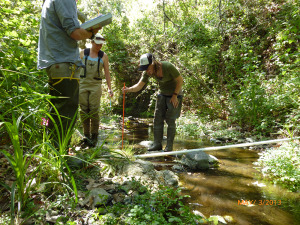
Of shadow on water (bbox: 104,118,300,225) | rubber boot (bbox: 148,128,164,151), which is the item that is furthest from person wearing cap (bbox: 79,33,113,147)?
shadow on water (bbox: 104,118,300,225)

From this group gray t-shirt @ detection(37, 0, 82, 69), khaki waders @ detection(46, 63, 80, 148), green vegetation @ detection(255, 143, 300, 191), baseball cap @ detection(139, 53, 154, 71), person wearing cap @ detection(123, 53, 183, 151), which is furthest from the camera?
person wearing cap @ detection(123, 53, 183, 151)

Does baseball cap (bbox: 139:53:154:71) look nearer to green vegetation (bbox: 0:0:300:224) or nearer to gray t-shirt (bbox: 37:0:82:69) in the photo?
green vegetation (bbox: 0:0:300:224)

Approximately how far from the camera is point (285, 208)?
2447 mm

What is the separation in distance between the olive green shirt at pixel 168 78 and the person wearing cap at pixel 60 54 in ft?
6.78

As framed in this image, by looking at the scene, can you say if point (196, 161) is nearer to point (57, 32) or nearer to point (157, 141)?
point (157, 141)

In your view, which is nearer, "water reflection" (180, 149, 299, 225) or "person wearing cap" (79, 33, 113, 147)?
"water reflection" (180, 149, 299, 225)

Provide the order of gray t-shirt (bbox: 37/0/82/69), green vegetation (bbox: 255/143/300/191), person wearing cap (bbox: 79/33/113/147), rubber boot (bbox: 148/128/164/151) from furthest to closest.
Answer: rubber boot (bbox: 148/128/164/151) < person wearing cap (bbox: 79/33/113/147) < green vegetation (bbox: 255/143/300/191) < gray t-shirt (bbox: 37/0/82/69)

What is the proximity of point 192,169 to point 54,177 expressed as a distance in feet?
7.79

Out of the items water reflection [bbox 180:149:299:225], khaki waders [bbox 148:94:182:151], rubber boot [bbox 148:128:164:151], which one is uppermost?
khaki waders [bbox 148:94:182:151]

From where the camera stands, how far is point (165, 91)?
4547 mm

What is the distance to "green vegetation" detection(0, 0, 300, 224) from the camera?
6.91 ft

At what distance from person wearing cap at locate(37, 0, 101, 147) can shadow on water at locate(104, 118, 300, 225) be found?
1.79m

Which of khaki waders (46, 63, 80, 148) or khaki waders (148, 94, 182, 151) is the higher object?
khaki waders (46, 63, 80, 148)

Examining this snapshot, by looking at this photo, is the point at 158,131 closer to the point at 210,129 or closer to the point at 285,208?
the point at 285,208
